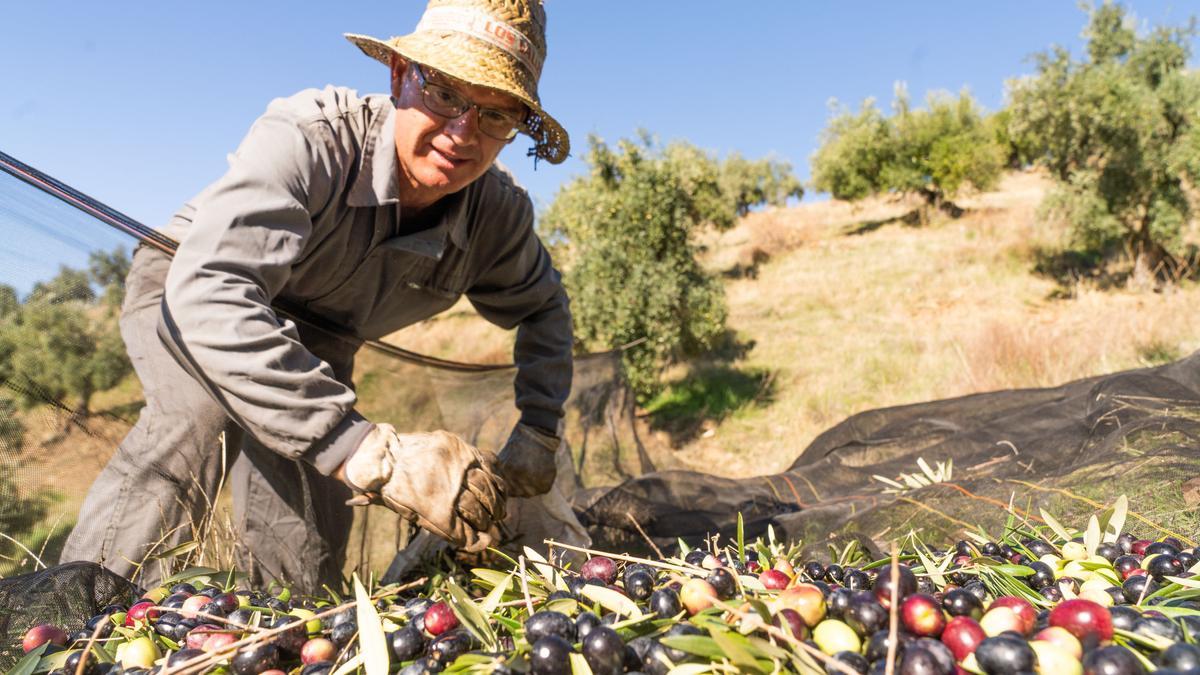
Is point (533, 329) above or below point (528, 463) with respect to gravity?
above

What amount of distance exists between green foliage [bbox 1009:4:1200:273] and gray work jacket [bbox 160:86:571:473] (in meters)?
14.6

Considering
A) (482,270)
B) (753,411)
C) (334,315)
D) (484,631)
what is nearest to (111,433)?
(334,315)

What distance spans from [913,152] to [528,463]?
27.0m

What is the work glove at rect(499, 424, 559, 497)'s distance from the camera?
9.11 feet

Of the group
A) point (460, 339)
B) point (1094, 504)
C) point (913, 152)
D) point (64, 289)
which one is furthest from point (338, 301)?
point (913, 152)

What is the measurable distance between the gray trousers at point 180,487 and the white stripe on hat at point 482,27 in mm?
1407

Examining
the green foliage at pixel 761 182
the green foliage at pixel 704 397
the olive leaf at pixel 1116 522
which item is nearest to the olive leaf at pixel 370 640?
the olive leaf at pixel 1116 522

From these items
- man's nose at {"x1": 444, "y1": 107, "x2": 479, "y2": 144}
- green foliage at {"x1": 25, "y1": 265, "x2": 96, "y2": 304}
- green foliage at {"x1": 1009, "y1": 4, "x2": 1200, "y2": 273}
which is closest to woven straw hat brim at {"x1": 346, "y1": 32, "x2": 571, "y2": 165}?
man's nose at {"x1": 444, "y1": 107, "x2": 479, "y2": 144}

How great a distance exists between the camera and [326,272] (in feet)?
8.61

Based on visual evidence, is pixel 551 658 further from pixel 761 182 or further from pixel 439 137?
pixel 761 182

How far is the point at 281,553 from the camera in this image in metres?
2.86

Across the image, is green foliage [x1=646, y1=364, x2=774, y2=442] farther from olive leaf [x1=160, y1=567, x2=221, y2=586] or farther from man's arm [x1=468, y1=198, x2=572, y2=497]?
olive leaf [x1=160, y1=567, x2=221, y2=586]

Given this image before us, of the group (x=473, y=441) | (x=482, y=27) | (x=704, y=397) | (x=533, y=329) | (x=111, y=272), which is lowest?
(x=704, y=397)

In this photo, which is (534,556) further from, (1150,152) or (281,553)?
(1150,152)
